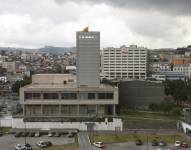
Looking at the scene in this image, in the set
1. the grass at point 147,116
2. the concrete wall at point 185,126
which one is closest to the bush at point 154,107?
the grass at point 147,116

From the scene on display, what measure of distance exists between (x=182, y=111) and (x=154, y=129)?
1388 centimetres

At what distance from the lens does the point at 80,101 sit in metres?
64.4

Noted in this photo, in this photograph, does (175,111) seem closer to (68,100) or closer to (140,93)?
(140,93)

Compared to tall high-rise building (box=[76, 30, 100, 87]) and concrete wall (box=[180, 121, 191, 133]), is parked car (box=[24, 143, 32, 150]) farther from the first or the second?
tall high-rise building (box=[76, 30, 100, 87])

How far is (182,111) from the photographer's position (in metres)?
69.7

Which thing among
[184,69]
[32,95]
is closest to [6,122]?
[32,95]

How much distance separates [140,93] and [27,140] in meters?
29.1

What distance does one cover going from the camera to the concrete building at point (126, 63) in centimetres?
14712

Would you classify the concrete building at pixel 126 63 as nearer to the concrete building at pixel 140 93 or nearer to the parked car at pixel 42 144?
the concrete building at pixel 140 93

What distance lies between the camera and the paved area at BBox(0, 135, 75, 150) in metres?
48.4

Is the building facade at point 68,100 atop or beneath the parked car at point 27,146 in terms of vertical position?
atop

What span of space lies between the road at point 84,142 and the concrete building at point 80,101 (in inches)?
135

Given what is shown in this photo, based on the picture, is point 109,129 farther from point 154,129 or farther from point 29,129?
point 29,129

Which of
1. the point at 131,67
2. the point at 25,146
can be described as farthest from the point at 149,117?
the point at 131,67
